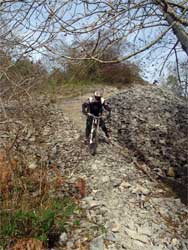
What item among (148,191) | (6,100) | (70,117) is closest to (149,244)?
(148,191)

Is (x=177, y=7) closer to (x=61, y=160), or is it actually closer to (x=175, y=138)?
(x=61, y=160)

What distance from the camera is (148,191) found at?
8.43 meters

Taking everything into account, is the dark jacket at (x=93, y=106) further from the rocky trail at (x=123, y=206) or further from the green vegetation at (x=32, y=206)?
the green vegetation at (x=32, y=206)

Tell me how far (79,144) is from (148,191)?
2.79m

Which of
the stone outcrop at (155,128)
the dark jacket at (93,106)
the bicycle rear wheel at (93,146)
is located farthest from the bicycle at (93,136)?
the stone outcrop at (155,128)

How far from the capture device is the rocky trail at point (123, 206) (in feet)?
21.1

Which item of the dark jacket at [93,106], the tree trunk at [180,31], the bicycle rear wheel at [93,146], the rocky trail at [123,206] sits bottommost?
the rocky trail at [123,206]

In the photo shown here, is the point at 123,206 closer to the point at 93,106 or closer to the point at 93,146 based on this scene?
the point at 93,146

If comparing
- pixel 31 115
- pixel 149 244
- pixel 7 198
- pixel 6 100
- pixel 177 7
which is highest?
pixel 177 7

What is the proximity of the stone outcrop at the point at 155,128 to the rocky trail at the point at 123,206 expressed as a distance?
748 millimetres

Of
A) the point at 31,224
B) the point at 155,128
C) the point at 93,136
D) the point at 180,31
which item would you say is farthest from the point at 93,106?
the point at 31,224

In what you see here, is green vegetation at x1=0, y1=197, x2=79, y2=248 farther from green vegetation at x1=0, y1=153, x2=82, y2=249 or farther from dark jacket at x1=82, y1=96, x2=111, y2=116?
dark jacket at x1=82, y1=96, x2=111, y2=116

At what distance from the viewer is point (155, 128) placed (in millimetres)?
12336

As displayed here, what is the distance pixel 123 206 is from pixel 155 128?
17.2 ft
